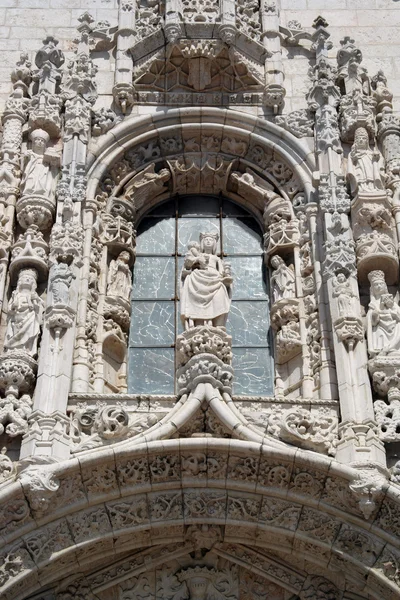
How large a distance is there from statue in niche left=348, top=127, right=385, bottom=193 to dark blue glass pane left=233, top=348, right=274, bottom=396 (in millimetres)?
2093

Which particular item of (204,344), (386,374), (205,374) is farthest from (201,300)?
(386,374)

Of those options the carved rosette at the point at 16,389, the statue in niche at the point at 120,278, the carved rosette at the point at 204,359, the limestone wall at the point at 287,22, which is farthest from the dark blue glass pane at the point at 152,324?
the limestone wall at the point at 287,22

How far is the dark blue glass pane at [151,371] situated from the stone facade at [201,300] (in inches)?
1.6

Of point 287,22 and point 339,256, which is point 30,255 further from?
point 287,22

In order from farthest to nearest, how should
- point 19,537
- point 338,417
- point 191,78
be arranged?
Result: point 191,78, point 338,417, point 19,537

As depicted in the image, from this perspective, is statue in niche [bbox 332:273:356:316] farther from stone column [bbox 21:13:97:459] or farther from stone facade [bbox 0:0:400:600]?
stone column [bbox 21:13:97:459]

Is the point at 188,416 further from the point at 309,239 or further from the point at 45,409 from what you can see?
the point at 309,239

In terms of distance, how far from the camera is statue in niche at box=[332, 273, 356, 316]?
1220 centimetres

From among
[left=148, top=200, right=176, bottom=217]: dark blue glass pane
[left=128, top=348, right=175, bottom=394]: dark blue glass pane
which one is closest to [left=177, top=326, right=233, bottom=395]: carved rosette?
[left=128, top=348, right=175, bottom=394]: dark blue glass pane

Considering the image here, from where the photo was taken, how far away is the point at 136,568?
11.3 metres

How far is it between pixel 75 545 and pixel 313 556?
2167mm

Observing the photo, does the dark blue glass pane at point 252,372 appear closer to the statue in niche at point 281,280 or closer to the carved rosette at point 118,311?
the statue in niche at point 281,280

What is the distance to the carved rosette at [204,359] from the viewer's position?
11.6 m

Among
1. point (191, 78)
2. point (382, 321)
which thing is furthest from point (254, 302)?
point (191, 78)
